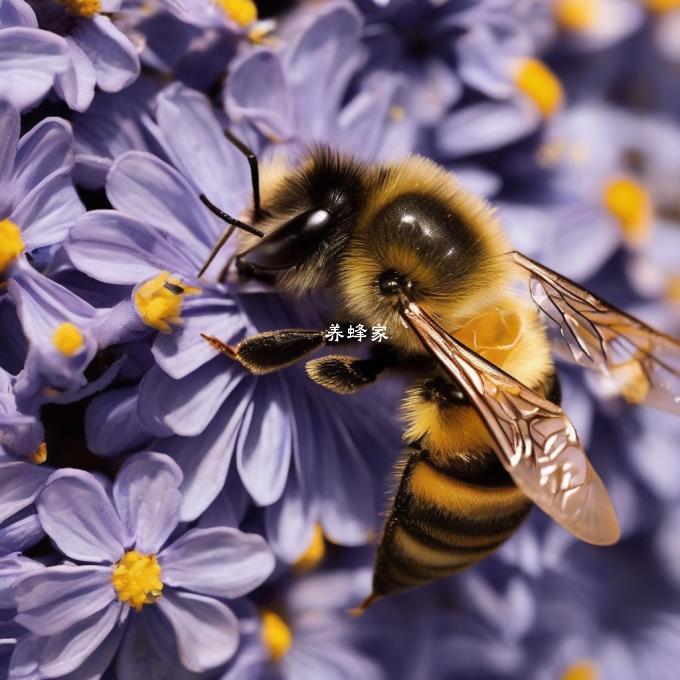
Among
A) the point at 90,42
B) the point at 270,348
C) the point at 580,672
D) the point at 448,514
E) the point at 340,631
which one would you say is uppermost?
the point at 90,42

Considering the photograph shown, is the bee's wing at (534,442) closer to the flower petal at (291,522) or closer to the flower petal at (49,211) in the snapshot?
the flower petal at (291,522)

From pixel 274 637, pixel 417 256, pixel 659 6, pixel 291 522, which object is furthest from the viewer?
pixel 659 6

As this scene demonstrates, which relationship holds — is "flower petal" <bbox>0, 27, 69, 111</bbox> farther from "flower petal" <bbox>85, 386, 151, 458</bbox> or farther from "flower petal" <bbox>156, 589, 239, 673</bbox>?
"flower petal" <bbox>156, 589, 239, 673</bbox>

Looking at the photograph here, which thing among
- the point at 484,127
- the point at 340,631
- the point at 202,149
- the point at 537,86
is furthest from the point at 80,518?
the point at 537,86

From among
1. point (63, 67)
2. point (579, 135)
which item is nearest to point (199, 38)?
point (63, 67)

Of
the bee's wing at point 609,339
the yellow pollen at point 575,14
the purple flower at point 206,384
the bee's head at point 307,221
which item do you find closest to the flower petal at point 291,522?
the purple flower at point 206,384

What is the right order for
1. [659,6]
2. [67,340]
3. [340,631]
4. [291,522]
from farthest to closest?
1. [659,6]
2. [340,631]
3. [291,522]
4. [67,340]

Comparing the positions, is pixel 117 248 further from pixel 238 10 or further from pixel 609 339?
pixel 609 339
